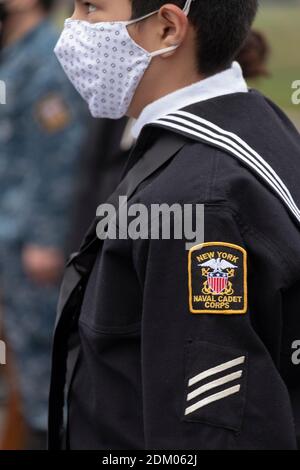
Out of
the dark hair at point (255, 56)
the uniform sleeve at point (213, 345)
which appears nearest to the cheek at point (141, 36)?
the uniform sleeve at point (213, 345)

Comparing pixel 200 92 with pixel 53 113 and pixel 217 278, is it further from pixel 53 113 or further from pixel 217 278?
pixel 53 113

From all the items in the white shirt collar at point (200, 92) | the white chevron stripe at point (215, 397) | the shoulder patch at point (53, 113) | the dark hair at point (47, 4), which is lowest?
the white chevron stripe at point (215, 397)

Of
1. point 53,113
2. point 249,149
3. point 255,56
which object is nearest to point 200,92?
point 249,149

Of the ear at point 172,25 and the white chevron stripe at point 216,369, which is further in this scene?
the ear at point 172,25

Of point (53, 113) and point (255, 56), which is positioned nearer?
point (255, 56)

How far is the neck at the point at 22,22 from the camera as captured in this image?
3807 millimetres

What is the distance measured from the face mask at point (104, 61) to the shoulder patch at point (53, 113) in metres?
1.46

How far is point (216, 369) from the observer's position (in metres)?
1.73

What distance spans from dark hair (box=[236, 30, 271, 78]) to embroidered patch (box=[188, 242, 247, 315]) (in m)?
1.18

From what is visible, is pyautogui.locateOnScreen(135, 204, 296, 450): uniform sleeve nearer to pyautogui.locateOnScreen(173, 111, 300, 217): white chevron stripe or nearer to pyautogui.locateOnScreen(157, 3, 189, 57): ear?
pyautogui.locateOnScreen(173, 111, 300, 217): white chevron stripe

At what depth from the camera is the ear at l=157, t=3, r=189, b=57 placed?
1.93 m

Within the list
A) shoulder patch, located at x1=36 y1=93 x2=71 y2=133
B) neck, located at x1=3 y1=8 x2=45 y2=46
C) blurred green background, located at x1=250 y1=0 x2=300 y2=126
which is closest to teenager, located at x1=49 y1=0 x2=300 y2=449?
shoulder patch, located at x1=36 y1=93 x2=71 y2=133

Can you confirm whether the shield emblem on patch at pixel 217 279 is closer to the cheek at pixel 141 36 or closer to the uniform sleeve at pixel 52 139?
the cheek at pixel 141 36
